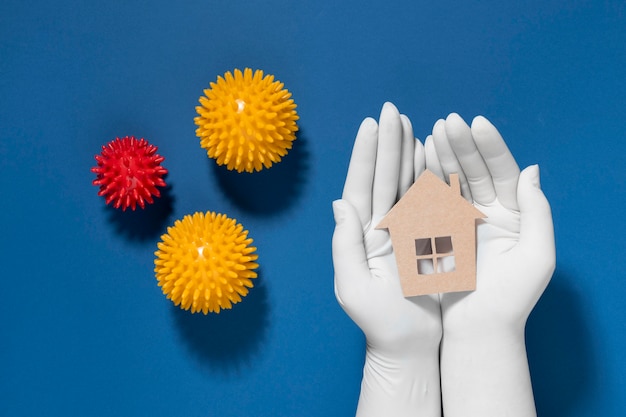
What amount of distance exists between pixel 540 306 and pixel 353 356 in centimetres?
27

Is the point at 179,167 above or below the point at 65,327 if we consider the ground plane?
above

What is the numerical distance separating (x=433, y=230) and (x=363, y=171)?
0.12m

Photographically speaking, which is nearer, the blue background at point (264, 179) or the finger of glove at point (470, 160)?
the finger of glove at point (470, 160)

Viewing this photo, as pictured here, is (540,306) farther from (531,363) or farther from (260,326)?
(260,326)

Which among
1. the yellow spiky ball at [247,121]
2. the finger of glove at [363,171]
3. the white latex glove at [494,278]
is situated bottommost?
the white latex glove at [494,278]

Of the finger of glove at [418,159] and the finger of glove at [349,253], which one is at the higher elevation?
the finger of glove at [418,159]

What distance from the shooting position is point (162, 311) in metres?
0.98

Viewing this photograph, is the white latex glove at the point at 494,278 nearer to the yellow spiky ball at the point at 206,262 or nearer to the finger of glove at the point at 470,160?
the finger of glove at the point at 470,160

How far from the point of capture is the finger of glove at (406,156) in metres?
0.86

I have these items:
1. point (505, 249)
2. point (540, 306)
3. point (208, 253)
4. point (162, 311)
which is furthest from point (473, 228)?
point (162, 311)

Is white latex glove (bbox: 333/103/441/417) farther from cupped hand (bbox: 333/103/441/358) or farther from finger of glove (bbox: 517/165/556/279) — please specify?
finger of glove (bbox: 517/165/556/279)

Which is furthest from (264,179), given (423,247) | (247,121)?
(423,247)

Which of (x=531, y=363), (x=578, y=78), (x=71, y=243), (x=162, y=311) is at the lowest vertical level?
(x=531, y=363)

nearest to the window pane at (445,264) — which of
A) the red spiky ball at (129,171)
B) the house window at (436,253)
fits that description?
the house window at (436,253)
